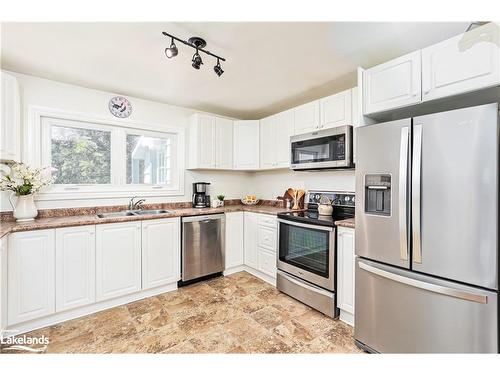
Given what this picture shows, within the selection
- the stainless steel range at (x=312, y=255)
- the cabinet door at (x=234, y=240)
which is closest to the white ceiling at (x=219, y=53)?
the stainless steel range at (x=312, y=255)

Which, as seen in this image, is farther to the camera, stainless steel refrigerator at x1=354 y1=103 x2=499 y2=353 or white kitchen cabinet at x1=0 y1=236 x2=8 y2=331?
white kitchen cabinet at x1=0 y1=236 x2=8 y2=331

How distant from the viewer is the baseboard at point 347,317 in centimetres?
209

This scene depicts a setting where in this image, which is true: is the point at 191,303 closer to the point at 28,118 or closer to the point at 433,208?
the point at 433,208

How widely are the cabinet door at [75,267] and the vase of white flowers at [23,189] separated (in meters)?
0.42

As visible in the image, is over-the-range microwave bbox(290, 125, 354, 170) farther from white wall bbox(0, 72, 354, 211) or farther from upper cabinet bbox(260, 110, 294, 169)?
white wall bbox(0, 72, 354, 211)

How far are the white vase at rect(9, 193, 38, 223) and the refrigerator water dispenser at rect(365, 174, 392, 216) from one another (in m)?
2.98

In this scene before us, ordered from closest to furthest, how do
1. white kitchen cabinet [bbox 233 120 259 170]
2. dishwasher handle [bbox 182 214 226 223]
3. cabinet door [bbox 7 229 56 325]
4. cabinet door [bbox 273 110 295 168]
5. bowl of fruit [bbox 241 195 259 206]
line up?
cabinet door [bbox 7 229 56 325]
dishwasher handle [bbox 182 214 226 223]
cabinet door [bbox 273 110 295 168]
white kitchen cabinet [bbox 233 120 259 170]
bowl of fruit [bbox 241 195 259 206]

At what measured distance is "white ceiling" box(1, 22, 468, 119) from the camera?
1.65m

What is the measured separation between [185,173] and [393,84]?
108 inches

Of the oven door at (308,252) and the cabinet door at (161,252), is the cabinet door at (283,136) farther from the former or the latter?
the cabinet door at (161,252)

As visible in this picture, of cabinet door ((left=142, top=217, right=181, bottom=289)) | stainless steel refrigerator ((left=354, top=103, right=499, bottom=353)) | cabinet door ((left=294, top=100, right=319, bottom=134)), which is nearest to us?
stainless steel refrigerator ((left=354, top=103, right=499, bottom=353))

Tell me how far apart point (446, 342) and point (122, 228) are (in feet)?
8.94

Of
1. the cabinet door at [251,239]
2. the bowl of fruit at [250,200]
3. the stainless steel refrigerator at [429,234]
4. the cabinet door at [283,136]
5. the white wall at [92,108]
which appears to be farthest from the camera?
the bowl of fruit at [250,200]

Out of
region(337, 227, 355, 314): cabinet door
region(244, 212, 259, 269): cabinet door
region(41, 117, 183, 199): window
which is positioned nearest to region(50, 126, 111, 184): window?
region(41, 117, 183, 199): window
